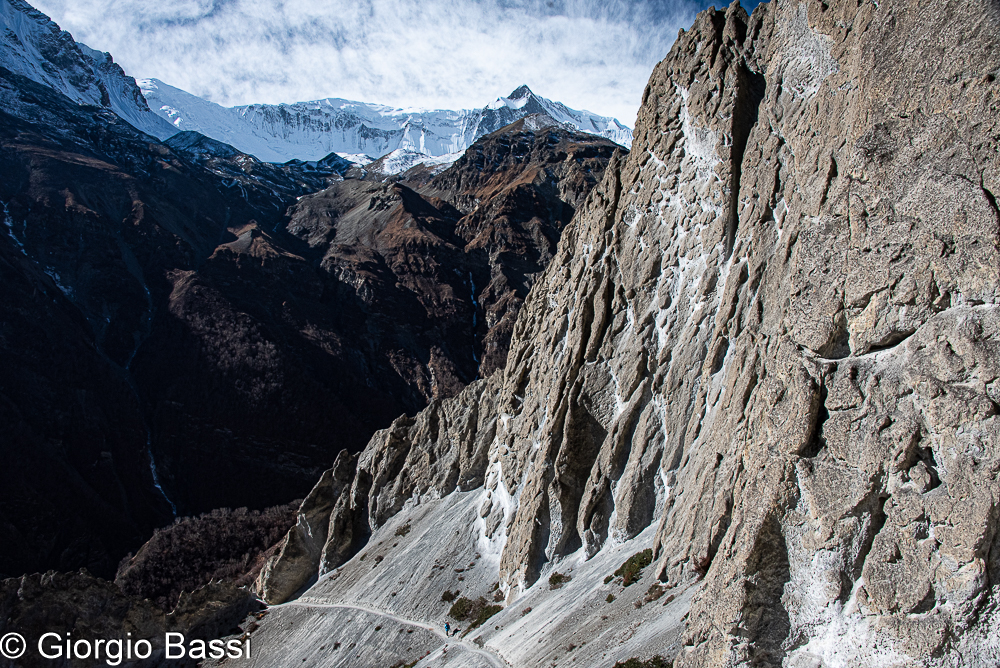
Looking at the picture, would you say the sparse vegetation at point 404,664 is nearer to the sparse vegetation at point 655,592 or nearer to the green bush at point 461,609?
the green bush at point 461,609

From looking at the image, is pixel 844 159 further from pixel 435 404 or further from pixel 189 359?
pixel 189 359

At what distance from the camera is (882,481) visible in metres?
15.8

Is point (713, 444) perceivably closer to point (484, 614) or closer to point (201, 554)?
point (484, 614)

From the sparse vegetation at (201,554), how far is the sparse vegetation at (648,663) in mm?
69256

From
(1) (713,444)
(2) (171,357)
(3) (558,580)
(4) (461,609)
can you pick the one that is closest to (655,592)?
(1) (713,444)

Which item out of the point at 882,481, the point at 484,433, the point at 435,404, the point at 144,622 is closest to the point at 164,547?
the point at 144,622

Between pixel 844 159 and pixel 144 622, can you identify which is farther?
pixel 144 622

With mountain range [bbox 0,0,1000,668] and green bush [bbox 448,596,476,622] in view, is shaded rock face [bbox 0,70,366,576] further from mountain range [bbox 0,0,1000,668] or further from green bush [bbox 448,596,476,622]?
green bush [bbox 448,596,476,622]

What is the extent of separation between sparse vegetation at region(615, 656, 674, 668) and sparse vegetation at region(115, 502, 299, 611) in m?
69.3

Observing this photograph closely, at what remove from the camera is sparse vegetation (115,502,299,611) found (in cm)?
8806

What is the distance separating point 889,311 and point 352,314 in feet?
577

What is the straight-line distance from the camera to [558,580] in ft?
120

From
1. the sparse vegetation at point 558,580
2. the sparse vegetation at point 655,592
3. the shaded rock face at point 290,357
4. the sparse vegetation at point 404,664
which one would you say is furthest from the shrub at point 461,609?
the shaded rock face at point 290,357

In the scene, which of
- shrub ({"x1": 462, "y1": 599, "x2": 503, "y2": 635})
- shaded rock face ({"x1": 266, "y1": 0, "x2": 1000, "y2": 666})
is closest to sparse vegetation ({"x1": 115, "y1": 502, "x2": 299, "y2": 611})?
shrub ({"x1": 462, "y1": 599, "x2": 503, "y2": 635})
